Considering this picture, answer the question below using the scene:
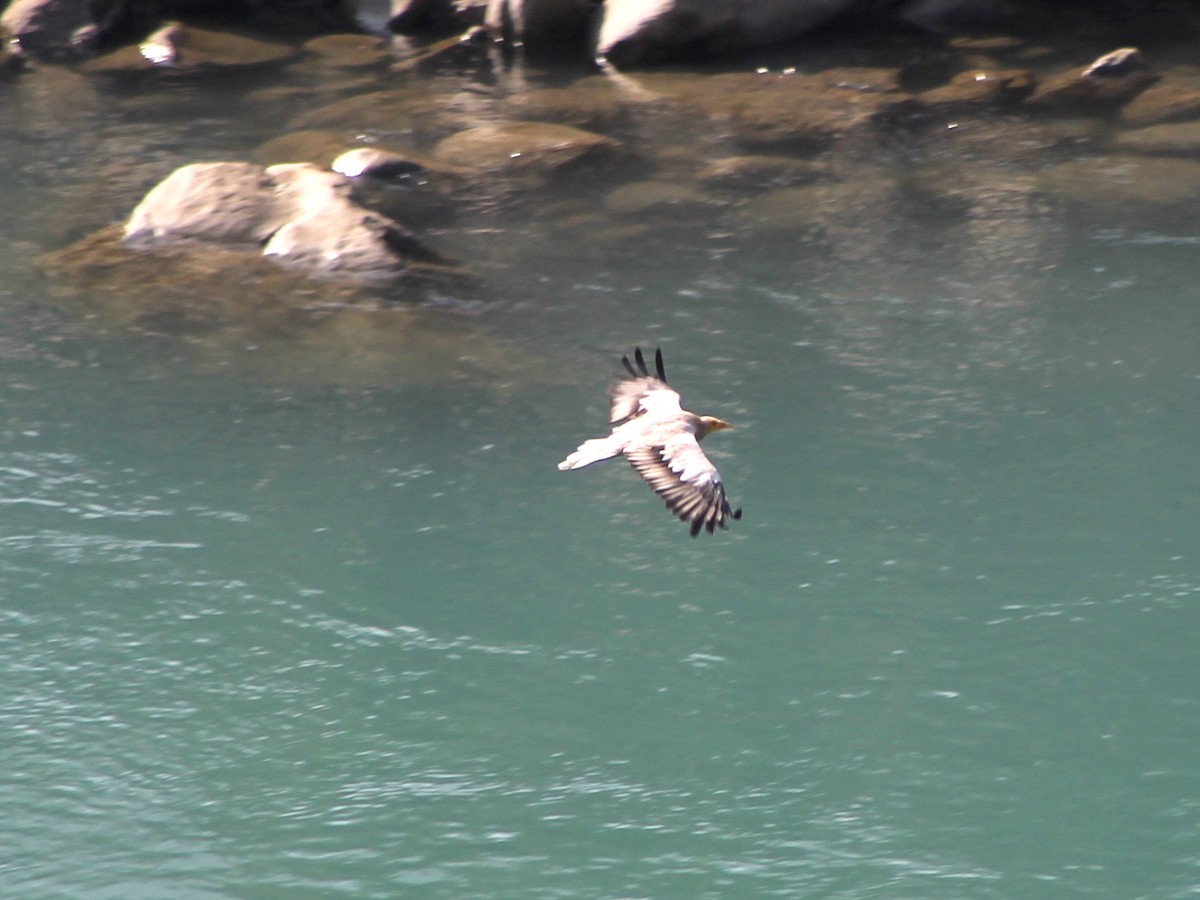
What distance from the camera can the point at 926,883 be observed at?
1384 centimetres

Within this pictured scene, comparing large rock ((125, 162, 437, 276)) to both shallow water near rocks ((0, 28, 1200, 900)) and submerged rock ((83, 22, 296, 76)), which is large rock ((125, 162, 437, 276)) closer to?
shallow water near rocks ((0, 28, 1200, 900))

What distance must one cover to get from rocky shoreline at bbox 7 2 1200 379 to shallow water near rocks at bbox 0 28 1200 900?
0.87 m

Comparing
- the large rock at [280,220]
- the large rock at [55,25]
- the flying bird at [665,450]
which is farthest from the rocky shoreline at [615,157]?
the flying bird at [665,450]

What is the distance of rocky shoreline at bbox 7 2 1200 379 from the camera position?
24594 mm

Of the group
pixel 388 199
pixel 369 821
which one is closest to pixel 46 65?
pixel 388 199

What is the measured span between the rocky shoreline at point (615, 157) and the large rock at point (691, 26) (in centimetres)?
46

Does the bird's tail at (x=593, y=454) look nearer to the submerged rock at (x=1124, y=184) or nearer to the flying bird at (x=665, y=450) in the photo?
the flying bird at (x=665, y=450)

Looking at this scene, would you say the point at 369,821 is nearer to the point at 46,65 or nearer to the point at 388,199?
the point at 388,199

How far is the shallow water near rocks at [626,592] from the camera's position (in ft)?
47.3

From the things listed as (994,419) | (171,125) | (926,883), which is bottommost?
(926,883)

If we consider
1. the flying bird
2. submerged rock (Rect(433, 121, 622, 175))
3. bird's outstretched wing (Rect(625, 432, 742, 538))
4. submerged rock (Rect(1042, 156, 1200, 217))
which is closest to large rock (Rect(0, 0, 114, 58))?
submerged rock (Rect(433, 121, 622, 175))

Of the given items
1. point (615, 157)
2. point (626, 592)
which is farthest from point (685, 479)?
point (615, 157)

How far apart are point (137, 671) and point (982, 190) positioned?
16.7 m

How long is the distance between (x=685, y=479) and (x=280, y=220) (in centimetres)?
1376
